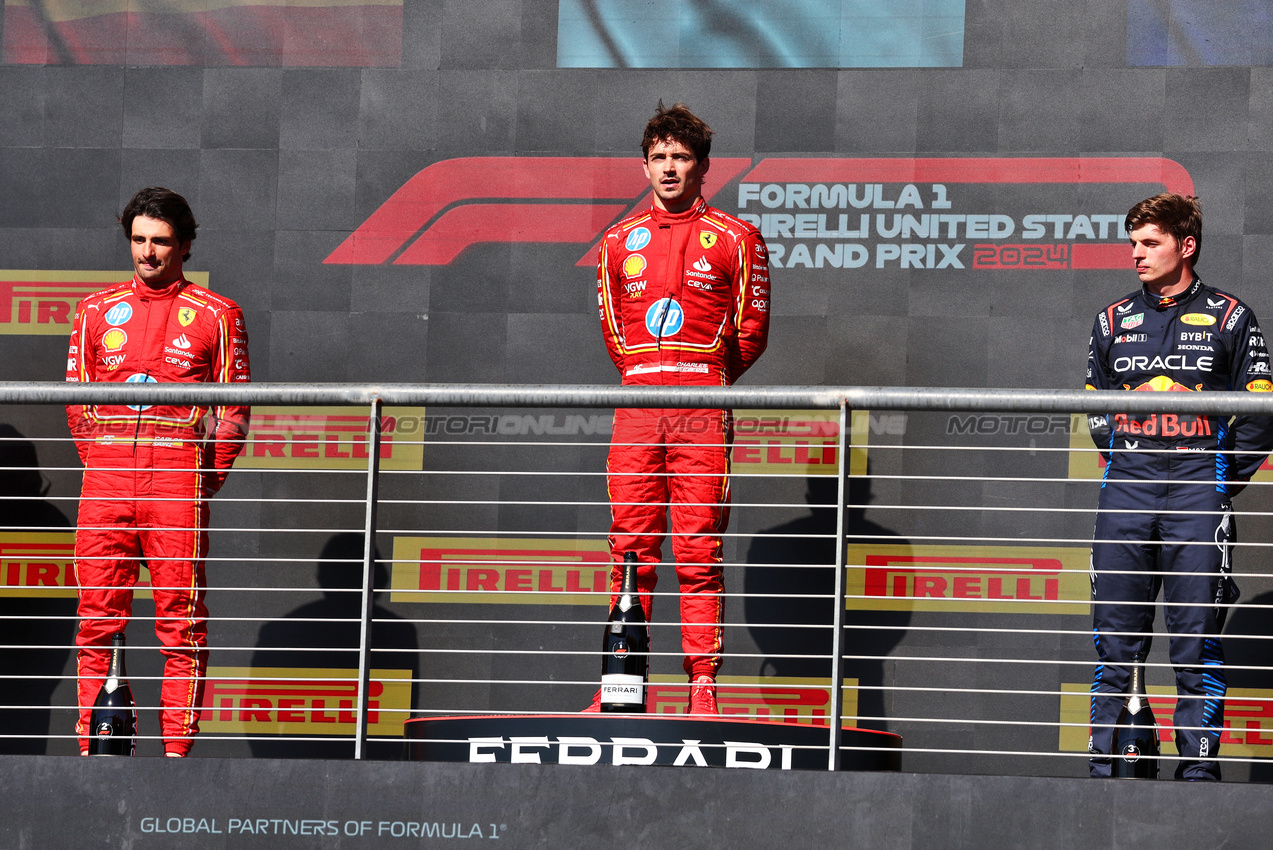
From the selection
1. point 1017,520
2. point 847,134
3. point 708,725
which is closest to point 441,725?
point 708,725

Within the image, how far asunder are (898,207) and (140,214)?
265 cm

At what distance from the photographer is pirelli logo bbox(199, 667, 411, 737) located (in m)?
5.18

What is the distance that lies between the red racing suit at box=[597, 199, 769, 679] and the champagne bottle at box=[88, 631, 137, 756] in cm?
125

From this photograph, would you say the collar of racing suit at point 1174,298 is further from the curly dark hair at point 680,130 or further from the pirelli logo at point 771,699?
the pirelli logo at point 771,699

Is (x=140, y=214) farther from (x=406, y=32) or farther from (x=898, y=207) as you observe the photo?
(x=898, y=207)

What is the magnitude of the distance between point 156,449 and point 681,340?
1509 millimetres

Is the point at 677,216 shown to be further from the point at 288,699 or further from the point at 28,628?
the point at 28,628

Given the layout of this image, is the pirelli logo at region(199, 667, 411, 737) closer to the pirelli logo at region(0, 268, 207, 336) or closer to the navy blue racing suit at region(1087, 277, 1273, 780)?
the pirelli logo at region(0, 268, 207, 336)

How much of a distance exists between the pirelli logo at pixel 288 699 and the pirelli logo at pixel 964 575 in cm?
175

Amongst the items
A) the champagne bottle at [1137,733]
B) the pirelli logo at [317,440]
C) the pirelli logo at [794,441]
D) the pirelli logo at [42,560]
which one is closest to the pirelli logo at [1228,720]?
the pirelli logo at [794,441]

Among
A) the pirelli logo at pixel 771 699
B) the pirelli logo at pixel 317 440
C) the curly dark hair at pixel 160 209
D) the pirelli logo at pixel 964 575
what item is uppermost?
the curly dark hair at pixel 160 209

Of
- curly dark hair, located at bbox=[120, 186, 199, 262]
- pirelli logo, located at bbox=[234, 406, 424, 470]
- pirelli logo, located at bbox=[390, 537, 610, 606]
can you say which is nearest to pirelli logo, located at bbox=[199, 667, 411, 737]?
pirelli logo, located at bbox=[390, 537, 610, 606]

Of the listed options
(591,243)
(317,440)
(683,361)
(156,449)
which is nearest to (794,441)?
(591,243)

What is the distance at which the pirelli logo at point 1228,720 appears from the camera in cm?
472
